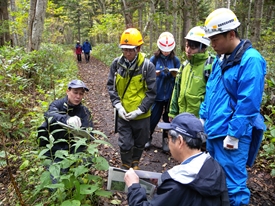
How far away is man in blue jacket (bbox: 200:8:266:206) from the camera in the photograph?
2119 millimetres

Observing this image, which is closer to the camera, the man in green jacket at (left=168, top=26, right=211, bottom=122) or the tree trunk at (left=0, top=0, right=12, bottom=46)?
the man in green jacket at (left=168, top=26, right=211, bottom=122)

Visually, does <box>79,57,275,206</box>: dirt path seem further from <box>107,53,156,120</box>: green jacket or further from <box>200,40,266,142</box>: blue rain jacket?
<box>200,40,266,142</box>: blue rain jacket

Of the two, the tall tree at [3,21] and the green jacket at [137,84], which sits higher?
the tall tree at [3,21]

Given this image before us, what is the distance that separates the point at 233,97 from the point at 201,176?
3.43 feet

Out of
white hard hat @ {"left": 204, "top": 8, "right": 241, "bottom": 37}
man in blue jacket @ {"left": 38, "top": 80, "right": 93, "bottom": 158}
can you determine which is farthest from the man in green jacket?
man in blue jacket @ {"left": 38, "top": 80, "right": 93, "bottom": 158}

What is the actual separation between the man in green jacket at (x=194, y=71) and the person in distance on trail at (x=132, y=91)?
1.64ft

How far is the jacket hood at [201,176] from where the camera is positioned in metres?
1.56

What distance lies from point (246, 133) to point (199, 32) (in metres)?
1.64

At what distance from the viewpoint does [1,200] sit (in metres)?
3.37

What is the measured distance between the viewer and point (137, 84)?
344 centimetres

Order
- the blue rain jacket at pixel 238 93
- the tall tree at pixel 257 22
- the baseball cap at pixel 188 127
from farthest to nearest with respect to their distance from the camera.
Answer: the tall tree at pixel 257 22 < the blue rain jacket at pixel 238 93 < the baseball cap at pixel 188 127

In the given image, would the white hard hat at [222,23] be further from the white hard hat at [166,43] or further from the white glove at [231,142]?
the white hard hat at [166,43]

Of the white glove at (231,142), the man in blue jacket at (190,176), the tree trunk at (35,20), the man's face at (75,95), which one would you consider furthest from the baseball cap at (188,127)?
the tree trunk at (35,20)

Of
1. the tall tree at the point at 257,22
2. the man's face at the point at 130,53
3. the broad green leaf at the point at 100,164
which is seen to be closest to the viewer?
the broad green leaf at the point at 100,164
